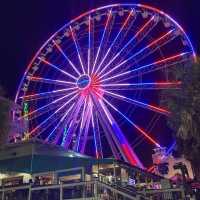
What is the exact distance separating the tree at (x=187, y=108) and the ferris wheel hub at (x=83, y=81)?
1066cm

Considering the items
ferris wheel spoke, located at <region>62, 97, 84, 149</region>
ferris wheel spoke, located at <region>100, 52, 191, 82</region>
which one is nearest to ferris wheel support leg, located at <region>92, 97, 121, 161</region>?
ferris wheel spoke, located at <region>62, 97, 84, 149</region>

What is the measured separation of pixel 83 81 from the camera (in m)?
27.5

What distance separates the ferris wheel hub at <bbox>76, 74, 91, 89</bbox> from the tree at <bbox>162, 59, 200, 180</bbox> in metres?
10.7

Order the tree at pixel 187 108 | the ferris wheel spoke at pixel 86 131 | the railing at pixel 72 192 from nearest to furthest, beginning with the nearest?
the railing at pixel 72 192
the tree at pixel 187 108
the ferris wheel spoke at pixel 86 131

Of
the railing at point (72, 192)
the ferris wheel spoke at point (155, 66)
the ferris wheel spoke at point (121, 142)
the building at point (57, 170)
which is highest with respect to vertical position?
the ferris wheel spoke at point (155, 66)

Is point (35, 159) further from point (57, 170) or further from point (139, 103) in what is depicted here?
point (139, 103)

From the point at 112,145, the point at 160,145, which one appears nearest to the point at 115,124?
the point at 112,145

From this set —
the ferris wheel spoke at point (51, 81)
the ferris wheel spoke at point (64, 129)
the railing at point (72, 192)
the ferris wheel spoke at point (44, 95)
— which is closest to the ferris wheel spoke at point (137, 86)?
the ferris wheel spoke at point (51, 81)

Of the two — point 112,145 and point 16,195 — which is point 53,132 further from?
point 16,195

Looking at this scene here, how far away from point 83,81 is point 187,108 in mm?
12598

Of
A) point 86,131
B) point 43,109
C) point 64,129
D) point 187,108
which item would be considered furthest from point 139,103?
point 187,108

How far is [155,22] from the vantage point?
86.5 ft

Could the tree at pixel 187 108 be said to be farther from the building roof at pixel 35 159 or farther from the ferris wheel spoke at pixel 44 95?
the ferris wheel spoke at pixel 44 95

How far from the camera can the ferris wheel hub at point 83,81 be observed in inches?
1074
